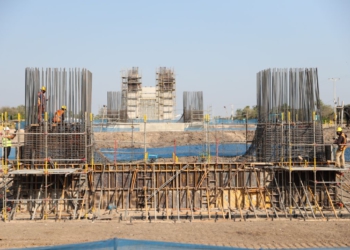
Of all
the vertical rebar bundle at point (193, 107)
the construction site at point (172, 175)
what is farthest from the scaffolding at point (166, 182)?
the vertical rebar bundle at point (193, 107)

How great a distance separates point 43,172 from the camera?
16.7 meters

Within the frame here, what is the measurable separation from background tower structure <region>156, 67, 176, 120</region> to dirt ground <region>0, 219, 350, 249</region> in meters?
38.4

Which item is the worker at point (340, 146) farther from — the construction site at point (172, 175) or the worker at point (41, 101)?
the worker at point (41, 101)

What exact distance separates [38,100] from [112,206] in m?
4.89

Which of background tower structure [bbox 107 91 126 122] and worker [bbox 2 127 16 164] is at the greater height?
background tower structure [bbox 107 91 126 122]

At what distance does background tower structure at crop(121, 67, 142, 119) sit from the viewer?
175 ft

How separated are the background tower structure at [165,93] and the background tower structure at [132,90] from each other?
2.25 meters

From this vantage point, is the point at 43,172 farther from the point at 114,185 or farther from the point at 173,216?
the point at 173,216

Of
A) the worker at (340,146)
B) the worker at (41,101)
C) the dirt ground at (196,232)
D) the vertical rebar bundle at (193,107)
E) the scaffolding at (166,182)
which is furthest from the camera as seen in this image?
the vertical rebar bundle at (193,107)

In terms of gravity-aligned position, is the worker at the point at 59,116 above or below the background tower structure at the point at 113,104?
below

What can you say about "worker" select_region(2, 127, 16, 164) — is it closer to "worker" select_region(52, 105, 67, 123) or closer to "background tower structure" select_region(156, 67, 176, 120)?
"worker" select_region(52, 105, 67, 123)

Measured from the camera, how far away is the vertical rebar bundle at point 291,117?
1902cm

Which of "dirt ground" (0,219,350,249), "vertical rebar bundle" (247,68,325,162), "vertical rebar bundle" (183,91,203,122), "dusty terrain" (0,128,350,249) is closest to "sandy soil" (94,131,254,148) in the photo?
"vertical rebar bundle" (183,91,203,122)

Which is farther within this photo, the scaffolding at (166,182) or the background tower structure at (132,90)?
the background tower structure at (132,90)
